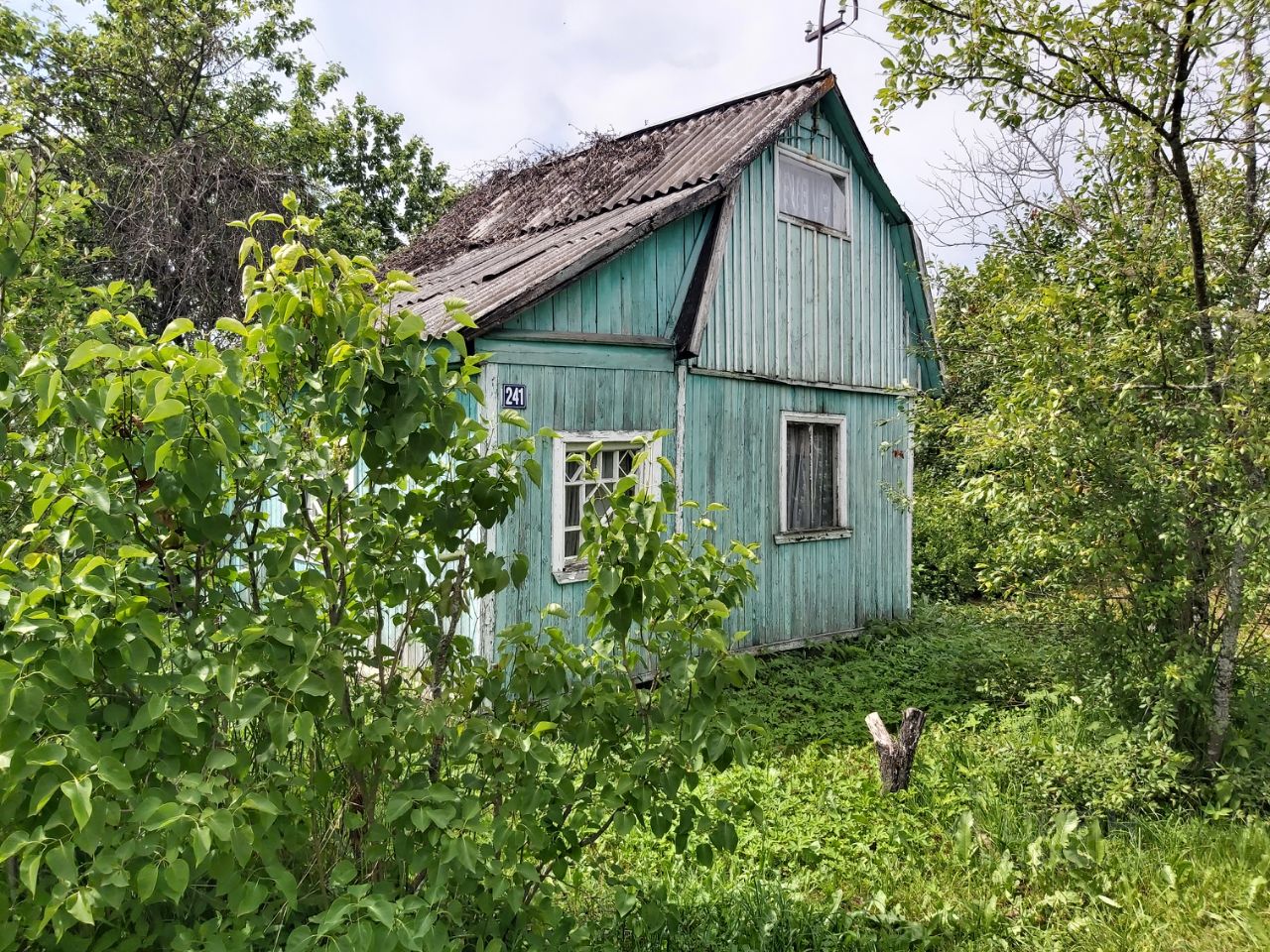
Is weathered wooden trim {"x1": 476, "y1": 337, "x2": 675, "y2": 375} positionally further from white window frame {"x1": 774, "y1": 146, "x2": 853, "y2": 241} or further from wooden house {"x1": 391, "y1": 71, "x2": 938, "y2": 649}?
white window frame {"x1": 774, "y1": 146, "x2": 853, "y2": 241}

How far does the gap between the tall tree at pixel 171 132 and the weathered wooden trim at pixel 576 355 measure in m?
3.92

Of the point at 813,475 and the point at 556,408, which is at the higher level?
the point at 556,408

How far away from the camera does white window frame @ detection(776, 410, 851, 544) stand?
335 inches

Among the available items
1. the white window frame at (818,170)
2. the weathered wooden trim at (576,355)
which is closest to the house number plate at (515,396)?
the weathered wooden trim at (576,355)

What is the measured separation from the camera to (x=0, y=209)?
1848mm

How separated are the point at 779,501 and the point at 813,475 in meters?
0.78

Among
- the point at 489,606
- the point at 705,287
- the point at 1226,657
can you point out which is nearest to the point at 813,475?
the point at 705,287

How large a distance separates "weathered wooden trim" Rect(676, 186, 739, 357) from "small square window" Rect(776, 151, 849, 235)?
978mm

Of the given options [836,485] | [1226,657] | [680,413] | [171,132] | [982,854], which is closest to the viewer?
[982,854]

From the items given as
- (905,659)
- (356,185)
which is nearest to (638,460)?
(905,659)

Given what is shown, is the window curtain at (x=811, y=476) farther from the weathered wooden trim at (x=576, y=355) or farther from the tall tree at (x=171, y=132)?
the tall tree at (x=171, y=132)

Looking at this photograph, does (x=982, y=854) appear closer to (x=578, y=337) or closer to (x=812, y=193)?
(x=578, y=337)

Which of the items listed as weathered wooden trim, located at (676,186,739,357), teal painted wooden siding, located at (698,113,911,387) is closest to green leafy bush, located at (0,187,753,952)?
weathered wooden trim, located at (676,186,739,357)

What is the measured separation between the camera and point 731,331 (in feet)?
26.1
